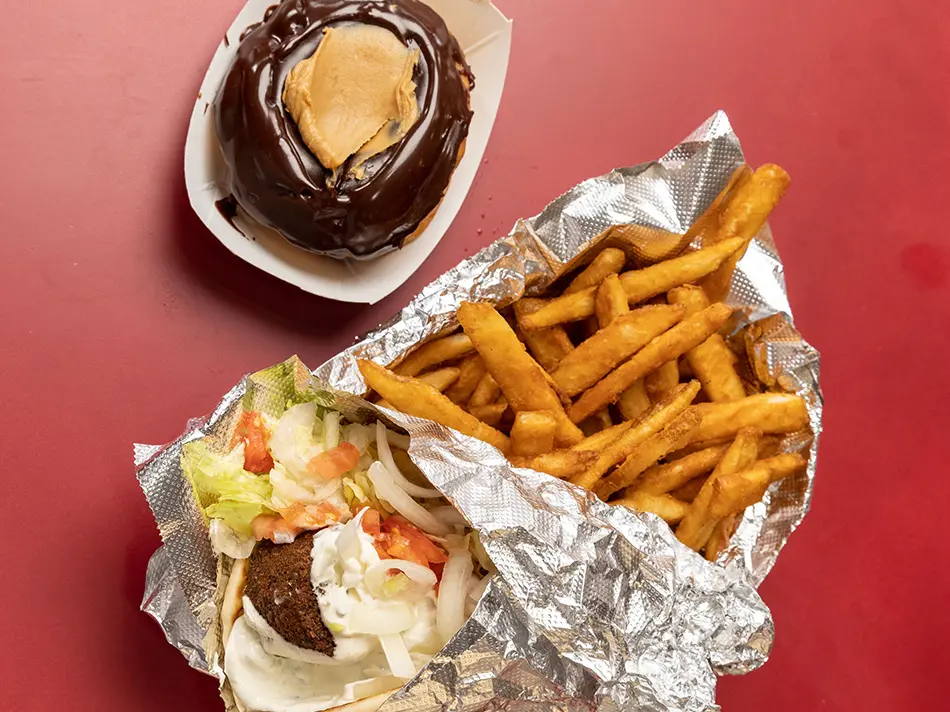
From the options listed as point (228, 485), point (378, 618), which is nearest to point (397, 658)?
point (378, 618)

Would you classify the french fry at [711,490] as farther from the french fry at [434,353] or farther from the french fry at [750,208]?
the french fry at [434,353]

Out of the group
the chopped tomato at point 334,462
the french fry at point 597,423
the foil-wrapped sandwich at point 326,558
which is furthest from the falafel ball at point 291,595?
the french fry at point 597,423

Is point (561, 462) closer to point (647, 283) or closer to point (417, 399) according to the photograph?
point (417, 399)
